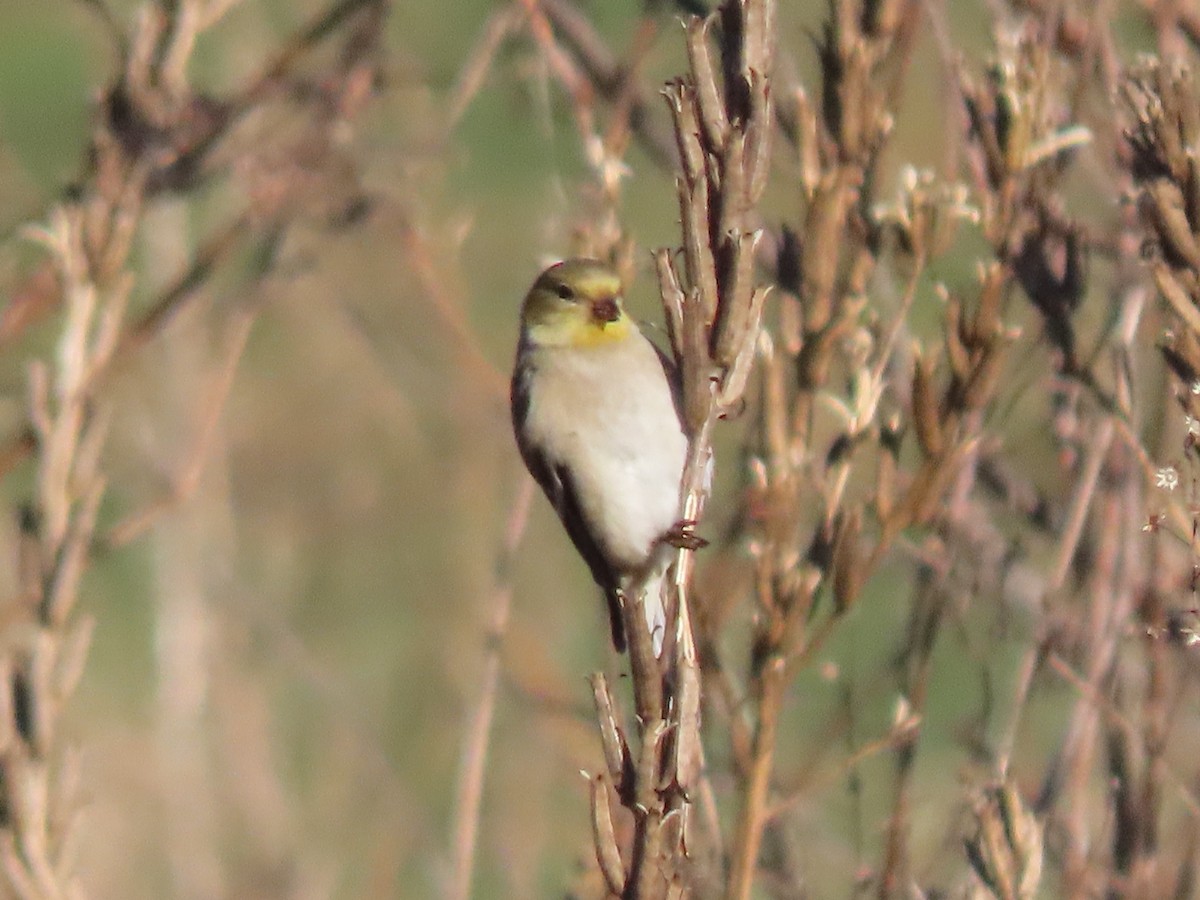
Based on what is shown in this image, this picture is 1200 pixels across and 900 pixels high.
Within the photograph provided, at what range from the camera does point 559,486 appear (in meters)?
2.73

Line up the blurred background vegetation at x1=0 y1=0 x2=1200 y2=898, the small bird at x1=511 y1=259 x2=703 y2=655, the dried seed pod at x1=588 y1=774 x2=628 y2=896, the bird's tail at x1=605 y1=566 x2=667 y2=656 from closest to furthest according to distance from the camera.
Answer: the dried seed pod at x1=588 y1=774 x2=628 y2=896 → the bird's tail at x1=605 y1=566 x2=667 y2=656 → the small bird at x1=511 y1=259 x2=703 y2=655 → the blurred background vegetation at x1=0 y1=0 x2=1200 y2=898

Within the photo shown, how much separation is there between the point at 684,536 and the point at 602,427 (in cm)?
76

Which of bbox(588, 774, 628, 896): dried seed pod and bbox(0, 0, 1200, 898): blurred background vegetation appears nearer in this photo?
bbox(588, 774, 628, 896): dried seed pod

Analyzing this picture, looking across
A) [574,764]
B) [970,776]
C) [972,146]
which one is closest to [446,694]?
[574,764]

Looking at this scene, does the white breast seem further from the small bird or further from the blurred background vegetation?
the blurred background vegetation

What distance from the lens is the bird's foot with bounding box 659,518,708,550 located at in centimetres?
176

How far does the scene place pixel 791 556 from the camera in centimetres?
195

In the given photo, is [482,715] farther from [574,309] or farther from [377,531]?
[377,531]

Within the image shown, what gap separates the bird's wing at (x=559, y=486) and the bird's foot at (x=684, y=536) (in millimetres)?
696

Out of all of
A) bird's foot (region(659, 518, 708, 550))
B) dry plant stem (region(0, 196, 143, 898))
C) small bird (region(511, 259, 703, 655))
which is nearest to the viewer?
bird's foot (region(659, 518, 708, 550))

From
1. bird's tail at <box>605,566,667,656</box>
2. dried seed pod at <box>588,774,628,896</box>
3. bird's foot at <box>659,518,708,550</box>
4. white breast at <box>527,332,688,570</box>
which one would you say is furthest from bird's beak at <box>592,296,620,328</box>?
dried seed pod at <box>588,774,628,896</box>

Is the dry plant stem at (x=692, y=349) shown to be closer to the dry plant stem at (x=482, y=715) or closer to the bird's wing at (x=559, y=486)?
the dry plant stem at (x=482, y=715)

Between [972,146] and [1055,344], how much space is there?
325 mm

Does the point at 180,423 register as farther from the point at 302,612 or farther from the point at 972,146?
the point at 972,146
